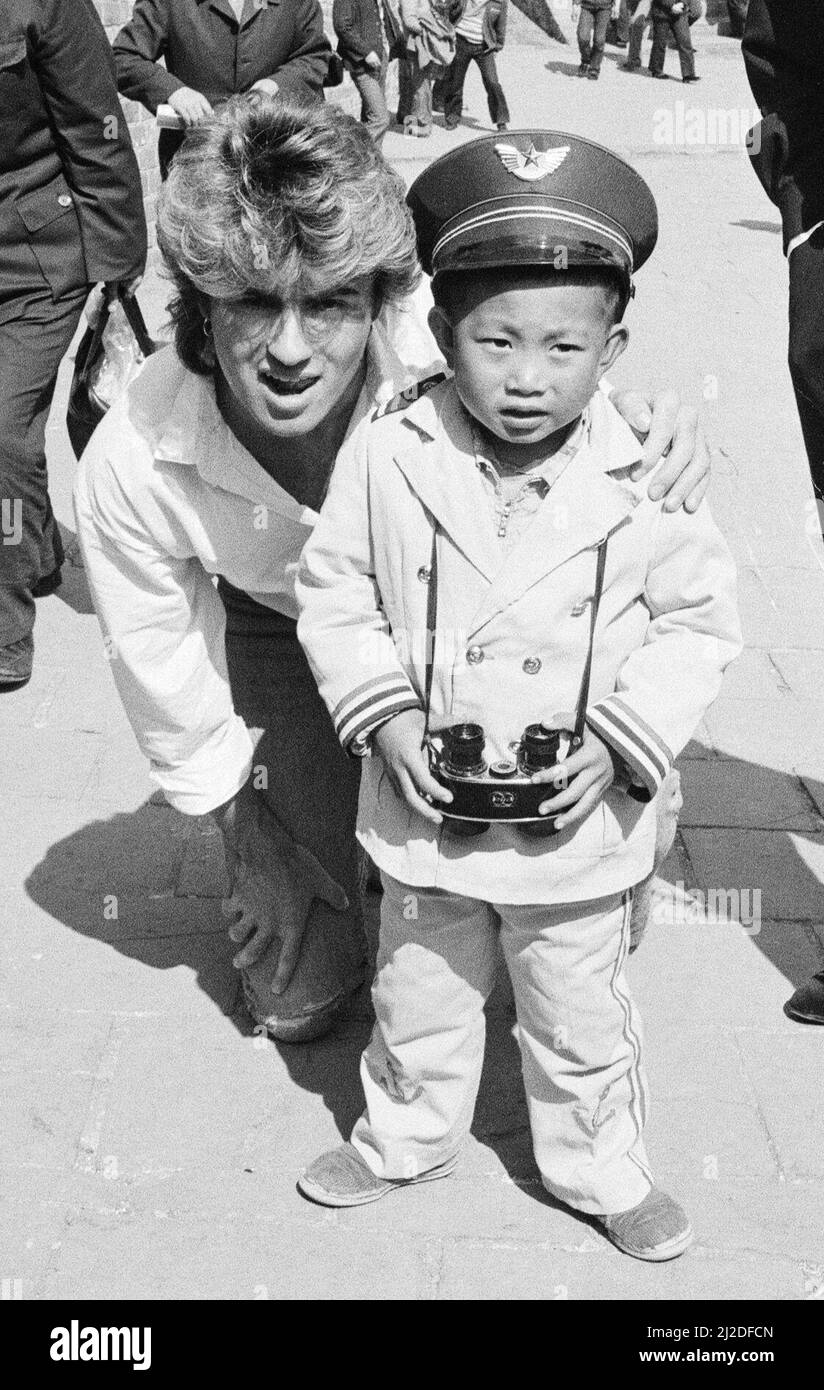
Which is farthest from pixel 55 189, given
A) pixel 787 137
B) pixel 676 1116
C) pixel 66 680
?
pixel 676 1116

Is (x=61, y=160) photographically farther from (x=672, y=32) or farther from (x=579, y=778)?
(x=672, y=32)

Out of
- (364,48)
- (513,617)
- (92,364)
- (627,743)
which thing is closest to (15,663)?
(92,364)

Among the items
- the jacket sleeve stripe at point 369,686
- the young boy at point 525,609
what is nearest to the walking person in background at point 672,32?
the young boy at point 525,609

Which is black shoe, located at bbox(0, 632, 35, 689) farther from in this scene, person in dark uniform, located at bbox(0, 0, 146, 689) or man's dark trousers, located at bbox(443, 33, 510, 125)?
man's dark trousers, located at bbox(443, 33, 510, 125)

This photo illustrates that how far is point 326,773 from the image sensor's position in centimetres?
326

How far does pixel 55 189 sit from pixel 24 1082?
288cm

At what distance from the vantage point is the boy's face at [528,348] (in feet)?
7.27

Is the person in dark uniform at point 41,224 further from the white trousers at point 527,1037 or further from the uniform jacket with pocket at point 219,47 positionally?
the white trousers at point 527,1037

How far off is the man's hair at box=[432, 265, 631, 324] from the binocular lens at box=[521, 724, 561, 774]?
0.59 meters

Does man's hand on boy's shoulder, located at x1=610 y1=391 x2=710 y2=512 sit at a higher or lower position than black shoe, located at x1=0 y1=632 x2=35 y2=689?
higher

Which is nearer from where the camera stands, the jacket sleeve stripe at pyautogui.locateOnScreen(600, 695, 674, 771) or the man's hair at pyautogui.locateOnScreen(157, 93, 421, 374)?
the jacket sleeve stripe at pyautogui.locateOnScreen(600, 695, 674, 771)

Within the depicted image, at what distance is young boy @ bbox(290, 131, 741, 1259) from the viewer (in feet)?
7.43

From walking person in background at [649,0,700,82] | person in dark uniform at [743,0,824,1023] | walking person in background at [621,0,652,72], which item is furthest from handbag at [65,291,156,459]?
walking person in background at [621,0,652,72]

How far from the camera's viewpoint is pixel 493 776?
2.31 meters
